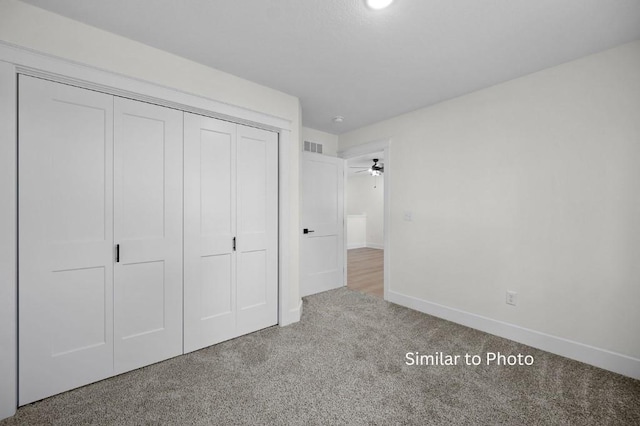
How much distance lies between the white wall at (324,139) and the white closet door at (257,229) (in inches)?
51.6

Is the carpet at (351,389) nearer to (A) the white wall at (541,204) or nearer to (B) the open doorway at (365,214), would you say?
(A) the white wall at (541,204)

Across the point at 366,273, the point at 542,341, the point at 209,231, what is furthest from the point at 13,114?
the point at 366,273

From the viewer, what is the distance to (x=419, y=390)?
1883 millimetres

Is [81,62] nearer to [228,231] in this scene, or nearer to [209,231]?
[209,231]

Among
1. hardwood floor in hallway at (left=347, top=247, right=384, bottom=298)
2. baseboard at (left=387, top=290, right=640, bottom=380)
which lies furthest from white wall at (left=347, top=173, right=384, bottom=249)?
baseboard at (left=387, top=290, right=640, bottom=380)

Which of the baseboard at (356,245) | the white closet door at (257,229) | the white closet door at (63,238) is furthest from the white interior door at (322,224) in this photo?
the baseboard at (356,245)

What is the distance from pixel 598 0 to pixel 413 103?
1.71 m

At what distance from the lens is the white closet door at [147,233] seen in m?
2.04

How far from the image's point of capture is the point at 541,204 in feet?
8.06

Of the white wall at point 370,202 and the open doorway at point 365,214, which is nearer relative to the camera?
the open doorway at point 365,214

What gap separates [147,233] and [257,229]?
0.98 metres

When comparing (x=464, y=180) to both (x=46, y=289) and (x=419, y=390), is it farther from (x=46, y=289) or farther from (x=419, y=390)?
(x=46, y=289)

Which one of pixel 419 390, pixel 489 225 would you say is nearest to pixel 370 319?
pixel 419 390

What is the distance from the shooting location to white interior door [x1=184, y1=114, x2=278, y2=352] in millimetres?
2375
